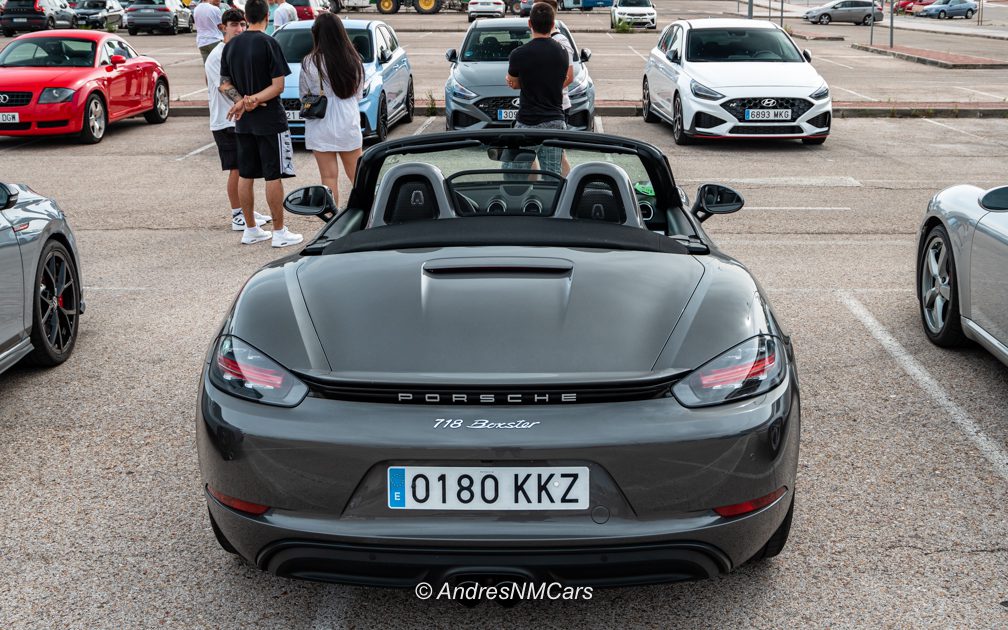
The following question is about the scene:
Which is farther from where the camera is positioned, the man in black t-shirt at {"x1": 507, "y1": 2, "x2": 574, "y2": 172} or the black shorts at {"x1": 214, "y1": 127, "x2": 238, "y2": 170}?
the man in black t-shirt at {"x1": 507, "y1": 2, "x2": 574, "y2": 172}

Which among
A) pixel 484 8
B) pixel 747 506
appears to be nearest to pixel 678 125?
pixel 747 506

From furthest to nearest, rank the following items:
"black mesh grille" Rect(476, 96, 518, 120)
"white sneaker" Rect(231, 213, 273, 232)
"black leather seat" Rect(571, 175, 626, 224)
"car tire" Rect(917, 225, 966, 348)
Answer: "black mesh grille" Rect(476, 96, 518, 120) < "white sneaker" Rect(231, 213, 273, 232) < "car tire" Rect(917, 225, 966, 348) < "black leather seat" Rect(571, 175, 626, 224)

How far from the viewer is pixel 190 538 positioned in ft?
12.4

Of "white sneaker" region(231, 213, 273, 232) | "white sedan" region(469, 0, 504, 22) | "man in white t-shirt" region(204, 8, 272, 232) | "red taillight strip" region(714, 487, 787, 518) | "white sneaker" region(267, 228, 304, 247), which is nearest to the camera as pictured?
"red taillight strip" region(714, 487, 787, 518)

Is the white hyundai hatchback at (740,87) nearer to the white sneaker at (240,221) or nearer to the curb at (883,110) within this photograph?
the curb at (883,110)

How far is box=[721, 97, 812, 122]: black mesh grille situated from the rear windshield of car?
15.7 ft

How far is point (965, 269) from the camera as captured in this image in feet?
17.9

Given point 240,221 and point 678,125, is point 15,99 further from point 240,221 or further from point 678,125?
point 678,125

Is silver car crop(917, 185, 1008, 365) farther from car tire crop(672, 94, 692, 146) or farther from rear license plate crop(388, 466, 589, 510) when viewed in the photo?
car tire crop(672, 94, 692, 146)

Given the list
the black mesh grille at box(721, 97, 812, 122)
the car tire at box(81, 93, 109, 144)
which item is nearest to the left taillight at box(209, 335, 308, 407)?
the black mesh grille at box(721, 97, 812, 122)

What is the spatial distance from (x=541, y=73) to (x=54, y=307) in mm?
5003

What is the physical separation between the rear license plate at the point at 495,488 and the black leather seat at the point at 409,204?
4.88ft

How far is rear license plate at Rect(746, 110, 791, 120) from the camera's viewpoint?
13594 mm

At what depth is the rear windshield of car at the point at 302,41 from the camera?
14.5 metres
